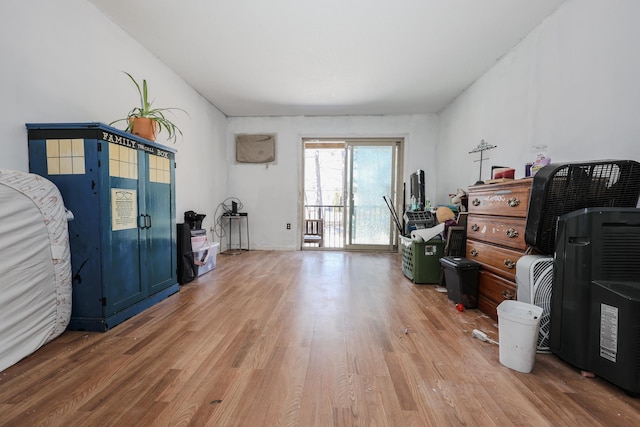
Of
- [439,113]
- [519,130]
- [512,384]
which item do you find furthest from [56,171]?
[439,113]

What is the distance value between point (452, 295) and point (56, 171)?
3.37 meters

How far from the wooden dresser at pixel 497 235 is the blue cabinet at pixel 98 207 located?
297 cm

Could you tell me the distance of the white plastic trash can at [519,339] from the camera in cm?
140

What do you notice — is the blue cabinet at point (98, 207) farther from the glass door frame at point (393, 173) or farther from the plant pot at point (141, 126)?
the glass door frame at point (393, 173)

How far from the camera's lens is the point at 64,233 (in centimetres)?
173

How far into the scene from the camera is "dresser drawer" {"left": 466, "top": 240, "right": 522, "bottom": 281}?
1933 millimetres

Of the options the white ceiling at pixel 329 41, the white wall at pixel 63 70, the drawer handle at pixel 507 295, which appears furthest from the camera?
the white ceiling at pixel 329 41

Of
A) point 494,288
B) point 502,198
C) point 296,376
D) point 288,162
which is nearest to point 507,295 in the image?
point 494,288

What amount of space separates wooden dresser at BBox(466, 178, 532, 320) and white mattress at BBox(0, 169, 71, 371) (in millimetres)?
3145

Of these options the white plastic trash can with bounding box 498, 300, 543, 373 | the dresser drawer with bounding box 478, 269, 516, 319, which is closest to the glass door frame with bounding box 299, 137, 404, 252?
the dresser drawer with bounding box 478, 269, 516, 319

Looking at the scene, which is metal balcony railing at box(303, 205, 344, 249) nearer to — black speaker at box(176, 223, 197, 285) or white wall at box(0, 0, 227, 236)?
black speaker at box(176, 223, 197, 285)

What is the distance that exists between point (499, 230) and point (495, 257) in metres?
0.23

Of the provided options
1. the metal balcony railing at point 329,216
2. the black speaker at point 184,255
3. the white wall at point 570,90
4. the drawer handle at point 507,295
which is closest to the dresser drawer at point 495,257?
the drawer handle at point 507,295

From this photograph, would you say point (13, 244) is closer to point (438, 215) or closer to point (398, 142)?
point (438, 215)
